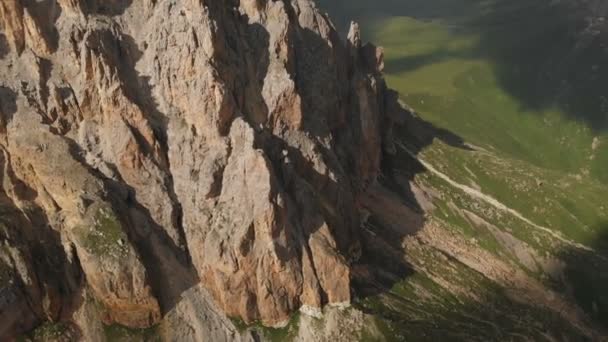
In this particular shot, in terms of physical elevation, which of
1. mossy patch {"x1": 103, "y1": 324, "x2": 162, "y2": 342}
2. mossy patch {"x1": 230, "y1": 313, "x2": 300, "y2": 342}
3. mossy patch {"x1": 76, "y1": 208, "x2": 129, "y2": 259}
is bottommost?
mossy patch {"x1": 230, "y1": 313, "x2": 300, "y2": 342}

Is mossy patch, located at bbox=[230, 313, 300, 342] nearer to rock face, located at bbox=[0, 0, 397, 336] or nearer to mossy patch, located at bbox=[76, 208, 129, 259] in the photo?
rock face, located at bbox=[0, 0, 397, 336]

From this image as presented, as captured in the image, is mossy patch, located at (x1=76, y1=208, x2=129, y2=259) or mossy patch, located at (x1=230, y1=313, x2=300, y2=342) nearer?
mossy patch, located at (x1=76, y1=208, x2=129, y2=259)

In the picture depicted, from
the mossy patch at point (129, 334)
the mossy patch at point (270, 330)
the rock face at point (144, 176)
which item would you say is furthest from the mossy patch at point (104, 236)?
the mossy patch at point (270, 330)

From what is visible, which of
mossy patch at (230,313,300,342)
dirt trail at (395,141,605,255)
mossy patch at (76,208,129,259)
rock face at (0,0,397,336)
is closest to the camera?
mossy patch at (76,208,129,259)

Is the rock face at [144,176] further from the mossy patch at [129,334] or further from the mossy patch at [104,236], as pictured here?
the mossy patch at [129,334]

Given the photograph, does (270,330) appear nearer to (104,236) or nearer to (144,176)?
(104,236)

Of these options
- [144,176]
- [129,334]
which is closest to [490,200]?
[144,176]

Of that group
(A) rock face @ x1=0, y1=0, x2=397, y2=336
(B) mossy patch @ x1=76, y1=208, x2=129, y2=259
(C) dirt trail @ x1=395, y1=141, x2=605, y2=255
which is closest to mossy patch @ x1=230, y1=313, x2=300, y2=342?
(A) rock face @ x1=0, y1=0, x2=397, y2=336

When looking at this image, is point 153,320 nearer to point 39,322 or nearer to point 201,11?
point 39,322

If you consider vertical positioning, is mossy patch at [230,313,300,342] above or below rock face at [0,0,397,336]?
below
